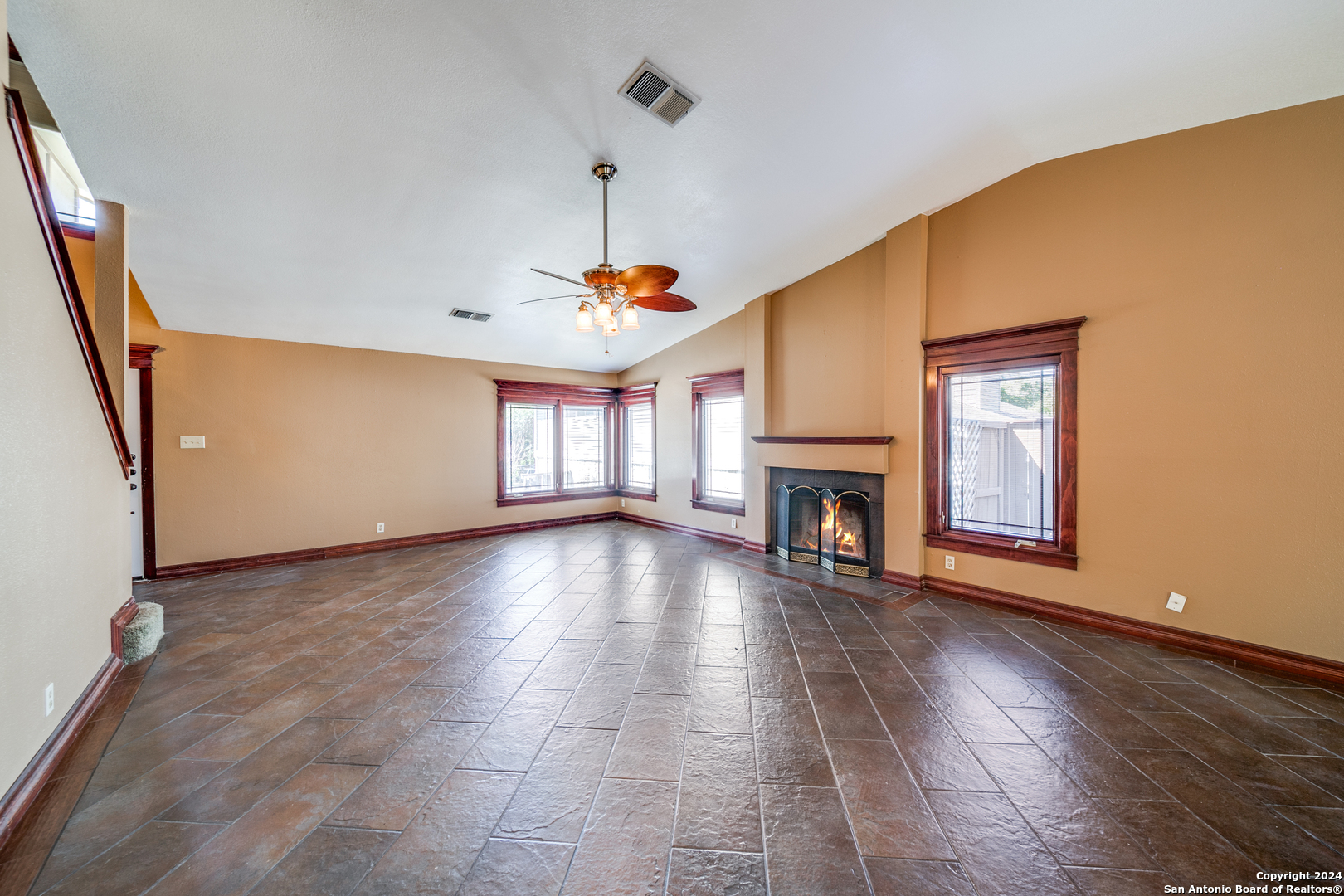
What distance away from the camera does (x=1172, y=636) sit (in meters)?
2.99

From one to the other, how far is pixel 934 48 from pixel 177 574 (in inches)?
284

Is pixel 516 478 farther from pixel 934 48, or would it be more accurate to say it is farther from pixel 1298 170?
pixel 1298 170

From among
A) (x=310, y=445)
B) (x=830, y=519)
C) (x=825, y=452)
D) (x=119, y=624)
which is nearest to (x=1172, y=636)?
(x=830, y=519)

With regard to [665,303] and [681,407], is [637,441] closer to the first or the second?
[681,407]

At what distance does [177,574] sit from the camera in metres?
4.44

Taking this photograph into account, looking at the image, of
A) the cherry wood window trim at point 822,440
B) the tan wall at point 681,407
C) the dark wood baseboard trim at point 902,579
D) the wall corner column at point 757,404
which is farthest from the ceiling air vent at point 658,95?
the dark wood baseboard trim at point 902,579

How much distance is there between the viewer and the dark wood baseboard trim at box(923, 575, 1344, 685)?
102 inches

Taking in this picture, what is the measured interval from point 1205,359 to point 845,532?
276 centimetres

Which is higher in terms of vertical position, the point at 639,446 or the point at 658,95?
the point at 658,95

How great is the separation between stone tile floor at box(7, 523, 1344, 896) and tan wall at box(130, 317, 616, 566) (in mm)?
1792

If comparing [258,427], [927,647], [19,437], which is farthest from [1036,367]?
[258,427]

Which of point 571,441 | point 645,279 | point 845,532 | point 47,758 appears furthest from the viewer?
point 571,441

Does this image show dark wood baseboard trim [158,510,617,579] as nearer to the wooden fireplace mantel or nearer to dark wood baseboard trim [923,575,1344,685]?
the wooden fireplace mantel

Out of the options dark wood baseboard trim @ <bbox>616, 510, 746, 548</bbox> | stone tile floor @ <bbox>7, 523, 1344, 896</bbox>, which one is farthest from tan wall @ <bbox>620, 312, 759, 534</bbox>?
stone tile floor @ <bbox>7, 523, 1344, 896</bbox>
